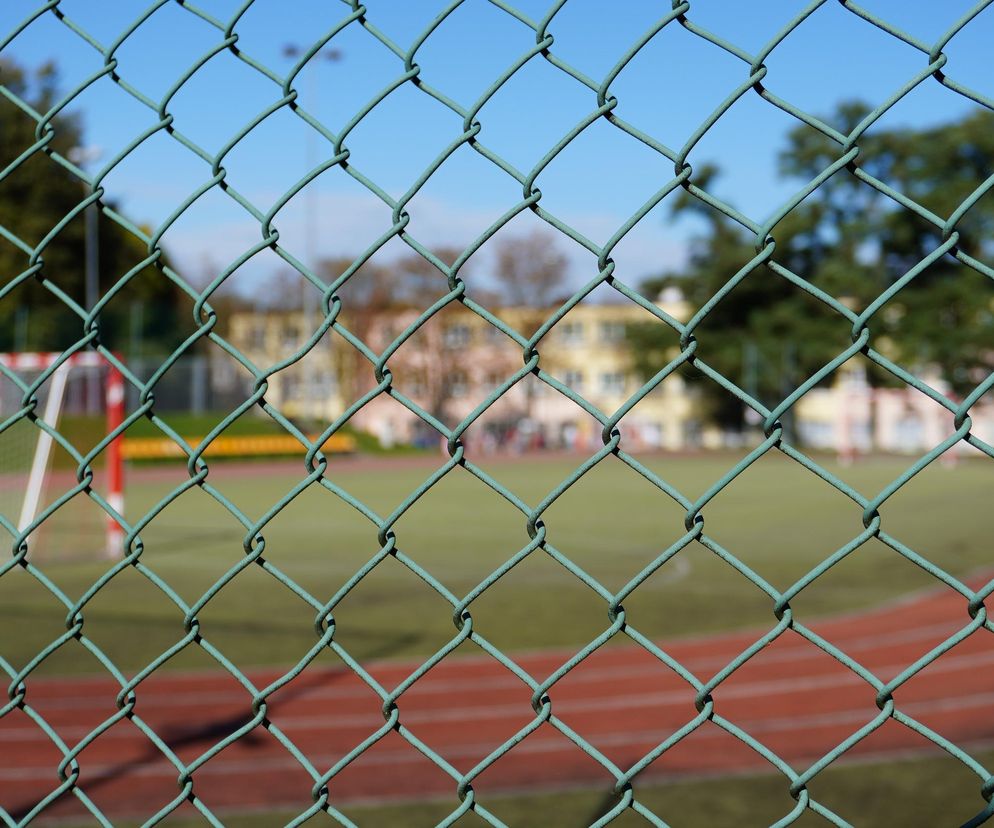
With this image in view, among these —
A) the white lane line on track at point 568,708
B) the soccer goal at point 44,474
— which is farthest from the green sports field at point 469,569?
the white lane line on track at point 568,708

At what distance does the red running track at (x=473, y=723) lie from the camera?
5352mm

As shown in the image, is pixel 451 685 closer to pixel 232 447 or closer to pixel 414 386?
pixel 232 447

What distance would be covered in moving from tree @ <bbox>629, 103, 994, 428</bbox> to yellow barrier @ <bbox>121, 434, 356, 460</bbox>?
1254cm

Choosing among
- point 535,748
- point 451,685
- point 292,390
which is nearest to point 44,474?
point 451,685

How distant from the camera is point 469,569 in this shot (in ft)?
40.5

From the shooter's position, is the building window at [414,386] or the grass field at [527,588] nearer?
the grass field at [527,588]

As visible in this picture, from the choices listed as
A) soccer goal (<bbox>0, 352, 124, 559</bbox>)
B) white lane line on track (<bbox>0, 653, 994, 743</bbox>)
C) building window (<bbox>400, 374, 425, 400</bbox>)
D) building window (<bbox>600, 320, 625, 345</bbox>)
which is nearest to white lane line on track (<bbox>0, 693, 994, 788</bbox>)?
white lane line on track (<bbox>0, 653, 994, 743</bbox>)

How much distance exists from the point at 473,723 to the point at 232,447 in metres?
29.6

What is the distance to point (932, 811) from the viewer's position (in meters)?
4.95

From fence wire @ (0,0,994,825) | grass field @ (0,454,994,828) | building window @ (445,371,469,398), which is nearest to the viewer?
fence wire @ (0,0,994,825)

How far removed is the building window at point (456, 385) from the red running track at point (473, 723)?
34.7 meters

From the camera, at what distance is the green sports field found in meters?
8.79

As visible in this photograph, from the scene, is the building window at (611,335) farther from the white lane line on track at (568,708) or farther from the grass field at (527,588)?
the white lane line on track at (568,708)

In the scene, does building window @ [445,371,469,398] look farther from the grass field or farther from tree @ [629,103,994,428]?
the grass field
